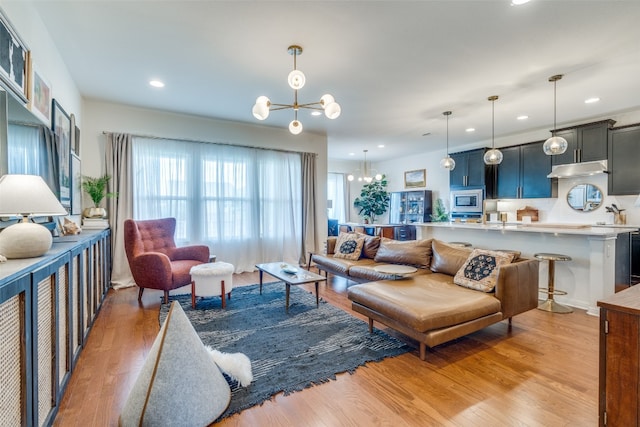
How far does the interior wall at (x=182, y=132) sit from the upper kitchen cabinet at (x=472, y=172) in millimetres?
3184

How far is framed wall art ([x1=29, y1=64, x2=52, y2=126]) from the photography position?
2.23m

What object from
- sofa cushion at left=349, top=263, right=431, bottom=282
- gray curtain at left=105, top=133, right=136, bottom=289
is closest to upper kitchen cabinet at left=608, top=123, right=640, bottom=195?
sofa cushion at left=349, top=263, right=431, bottom=282

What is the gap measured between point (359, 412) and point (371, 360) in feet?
1.95

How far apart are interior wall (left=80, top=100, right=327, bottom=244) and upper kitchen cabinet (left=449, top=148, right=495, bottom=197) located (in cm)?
318

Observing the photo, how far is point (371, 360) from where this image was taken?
90.4 inches

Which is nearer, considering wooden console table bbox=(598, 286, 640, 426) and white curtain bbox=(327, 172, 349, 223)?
wooden console table bbox=(598, 286, 640, 426)

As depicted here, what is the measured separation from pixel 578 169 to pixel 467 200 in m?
2.00

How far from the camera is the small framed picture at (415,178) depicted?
8.06m

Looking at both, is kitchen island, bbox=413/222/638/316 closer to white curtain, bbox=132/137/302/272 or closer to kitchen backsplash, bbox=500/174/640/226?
kitchen backsplash, bbox=500/174/640/226

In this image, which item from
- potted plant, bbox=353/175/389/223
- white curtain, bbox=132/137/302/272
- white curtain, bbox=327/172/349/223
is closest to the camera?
white curtain, bbox=132/137/302/272

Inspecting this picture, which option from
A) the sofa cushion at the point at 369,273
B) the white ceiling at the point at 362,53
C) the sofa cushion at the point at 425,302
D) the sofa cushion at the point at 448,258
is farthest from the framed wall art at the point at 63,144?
the sofa cushion at the point at 448,258

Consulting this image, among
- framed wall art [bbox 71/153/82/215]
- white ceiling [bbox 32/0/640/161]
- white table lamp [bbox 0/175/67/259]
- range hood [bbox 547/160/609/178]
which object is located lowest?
white table lamp [bbox 0/175/67/259]

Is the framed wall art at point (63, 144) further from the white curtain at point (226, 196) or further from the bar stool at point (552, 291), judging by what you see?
the bar stool at point (552, 291)

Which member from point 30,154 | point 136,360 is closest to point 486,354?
point 136,360
